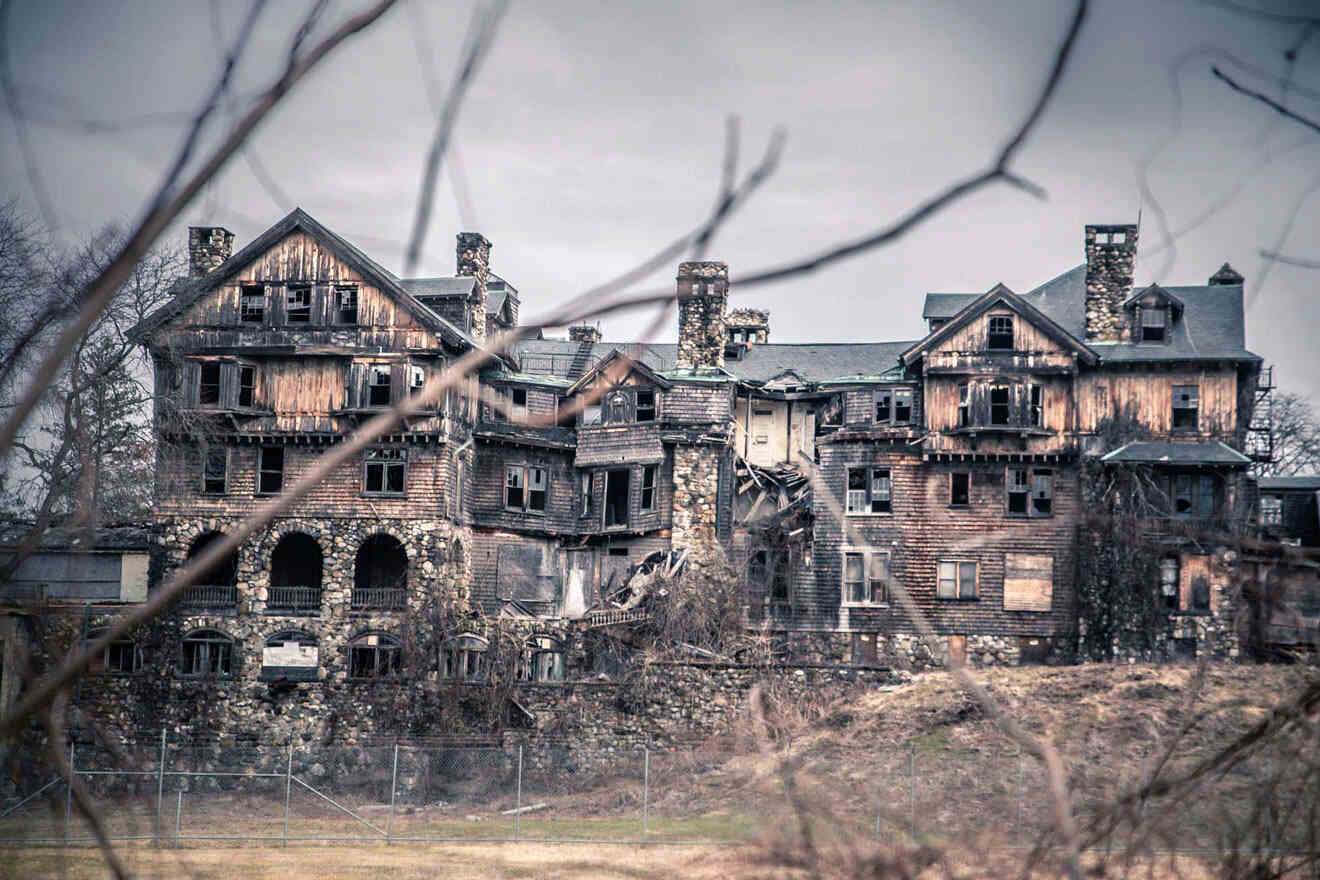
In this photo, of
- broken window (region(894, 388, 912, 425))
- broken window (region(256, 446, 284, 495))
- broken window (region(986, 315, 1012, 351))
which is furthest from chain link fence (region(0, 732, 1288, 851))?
broken window (region(986, 315, 1012, 351))

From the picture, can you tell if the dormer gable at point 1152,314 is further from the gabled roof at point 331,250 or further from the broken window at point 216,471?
the broken window at point 216,471

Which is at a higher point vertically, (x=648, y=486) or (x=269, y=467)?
(x=269, y=467)

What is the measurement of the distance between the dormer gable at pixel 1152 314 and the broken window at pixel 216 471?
29.4 metres

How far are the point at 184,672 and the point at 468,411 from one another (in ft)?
40.6

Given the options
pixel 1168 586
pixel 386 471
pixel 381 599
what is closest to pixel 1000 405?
pixel 1168 586

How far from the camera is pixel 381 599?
44.5 m

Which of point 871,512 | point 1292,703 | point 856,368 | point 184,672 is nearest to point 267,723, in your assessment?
point 184,672

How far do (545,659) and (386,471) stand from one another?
8013 millimetres

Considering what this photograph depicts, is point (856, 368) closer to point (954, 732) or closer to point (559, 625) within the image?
point (559, 625)

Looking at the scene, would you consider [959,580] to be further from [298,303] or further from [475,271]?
[298,303]

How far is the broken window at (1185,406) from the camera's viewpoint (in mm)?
44844

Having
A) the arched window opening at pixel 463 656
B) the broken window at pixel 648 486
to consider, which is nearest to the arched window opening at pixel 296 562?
the arched window opening at pixel 463 656

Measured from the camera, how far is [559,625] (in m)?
44.2

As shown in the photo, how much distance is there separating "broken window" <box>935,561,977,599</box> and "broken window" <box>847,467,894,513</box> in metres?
2.69
